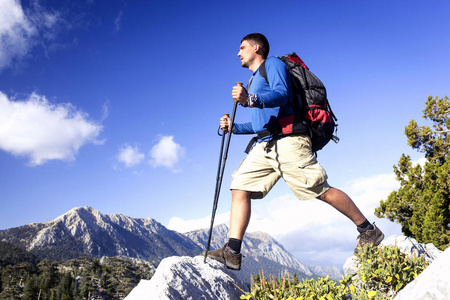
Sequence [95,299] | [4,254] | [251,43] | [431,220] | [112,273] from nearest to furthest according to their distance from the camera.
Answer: [251,43] < [431,220] < [95,299] < [112,273] < [4,254]

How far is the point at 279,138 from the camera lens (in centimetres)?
389

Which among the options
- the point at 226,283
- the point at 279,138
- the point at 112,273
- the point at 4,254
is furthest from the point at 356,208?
the point at 4,254

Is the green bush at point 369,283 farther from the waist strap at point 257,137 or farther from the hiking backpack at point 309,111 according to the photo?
the waist strap at point 257,137

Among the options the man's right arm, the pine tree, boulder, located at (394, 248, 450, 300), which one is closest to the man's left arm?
the man's right arm

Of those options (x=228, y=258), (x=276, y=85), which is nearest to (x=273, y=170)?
(x=276, y=85)

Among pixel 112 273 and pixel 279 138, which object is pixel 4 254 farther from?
pixel 279 138

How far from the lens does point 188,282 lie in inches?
129

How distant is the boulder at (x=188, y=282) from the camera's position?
9.62 feet

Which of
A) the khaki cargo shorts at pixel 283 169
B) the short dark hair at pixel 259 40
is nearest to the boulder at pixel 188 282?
the khaki cargo shorts at pixel 283 169

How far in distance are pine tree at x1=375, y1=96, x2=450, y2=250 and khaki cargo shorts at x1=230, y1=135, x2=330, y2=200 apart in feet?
57.5

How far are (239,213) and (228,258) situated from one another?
0.59 metres

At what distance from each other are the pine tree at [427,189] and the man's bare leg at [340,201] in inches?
675

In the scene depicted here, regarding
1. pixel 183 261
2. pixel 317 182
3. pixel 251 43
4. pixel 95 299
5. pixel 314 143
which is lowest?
pixel 95 299

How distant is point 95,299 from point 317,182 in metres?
98.8
